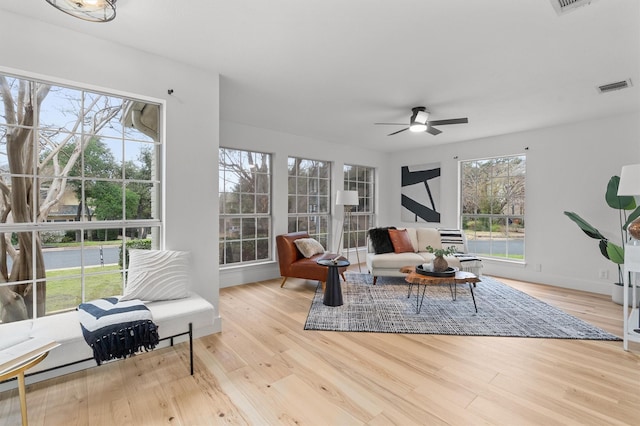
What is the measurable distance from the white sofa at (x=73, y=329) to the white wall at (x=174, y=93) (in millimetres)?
522

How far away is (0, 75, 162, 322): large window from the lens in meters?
2.18

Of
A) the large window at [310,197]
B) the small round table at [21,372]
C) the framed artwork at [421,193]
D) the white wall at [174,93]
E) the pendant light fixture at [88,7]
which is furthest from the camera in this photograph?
the framed artwork at [421,193]

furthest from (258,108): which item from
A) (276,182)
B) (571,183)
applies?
(571,183)

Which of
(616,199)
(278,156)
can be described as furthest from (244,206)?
(616,199)

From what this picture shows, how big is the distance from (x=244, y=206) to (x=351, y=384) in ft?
11.1

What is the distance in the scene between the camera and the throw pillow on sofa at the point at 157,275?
2.40 metres

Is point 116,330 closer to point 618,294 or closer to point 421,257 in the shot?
point 421,257

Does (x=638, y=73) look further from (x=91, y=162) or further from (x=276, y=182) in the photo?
(x=91, y=162)

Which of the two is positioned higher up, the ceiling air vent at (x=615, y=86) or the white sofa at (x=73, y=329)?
the ceiling air vent at (x=615, y=86)

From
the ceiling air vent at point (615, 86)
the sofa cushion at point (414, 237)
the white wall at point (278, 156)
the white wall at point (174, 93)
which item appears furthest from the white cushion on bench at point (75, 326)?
the ceiling air vent at point (615, 86)

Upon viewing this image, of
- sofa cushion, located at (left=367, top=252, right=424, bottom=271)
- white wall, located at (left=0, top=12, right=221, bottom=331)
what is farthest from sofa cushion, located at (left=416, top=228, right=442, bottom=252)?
white wall, located at (left=0, top=12, right=221, bottom=331)

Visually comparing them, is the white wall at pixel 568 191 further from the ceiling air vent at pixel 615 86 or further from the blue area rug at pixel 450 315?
the ceiling air vent at pixel 615 86

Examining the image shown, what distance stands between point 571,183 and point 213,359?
5.46m

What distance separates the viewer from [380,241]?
486cm
